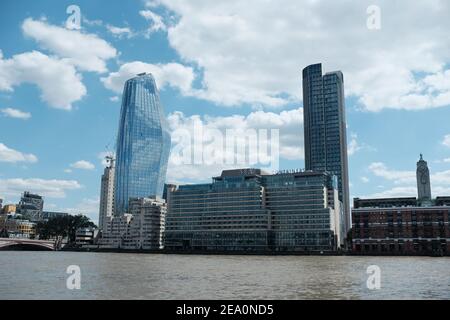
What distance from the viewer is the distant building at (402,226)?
152750 mm

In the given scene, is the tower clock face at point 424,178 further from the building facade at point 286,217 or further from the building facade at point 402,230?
the building facade at point 402,230

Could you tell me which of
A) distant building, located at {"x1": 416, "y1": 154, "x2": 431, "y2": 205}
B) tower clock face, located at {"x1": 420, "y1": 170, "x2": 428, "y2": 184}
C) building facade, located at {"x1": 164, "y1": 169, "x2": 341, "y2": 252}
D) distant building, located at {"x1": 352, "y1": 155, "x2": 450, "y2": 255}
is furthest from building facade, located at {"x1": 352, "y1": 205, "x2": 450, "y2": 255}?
tower clock face, located at {"x1": 420, "y1": 170, "x2": 428, "y2": 184}

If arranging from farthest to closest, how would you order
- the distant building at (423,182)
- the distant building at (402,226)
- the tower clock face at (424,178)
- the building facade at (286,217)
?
the tower clock face at (424,178)
the distant building at (423,182)
the building facade at (286,217)
the distant building at (402,226)

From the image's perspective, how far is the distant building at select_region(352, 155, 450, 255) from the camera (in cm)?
15275

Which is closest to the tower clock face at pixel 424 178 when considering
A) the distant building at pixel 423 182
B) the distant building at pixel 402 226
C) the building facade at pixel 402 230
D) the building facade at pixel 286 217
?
the distant building at pixel 423 182

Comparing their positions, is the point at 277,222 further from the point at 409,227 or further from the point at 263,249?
the point at 409,227

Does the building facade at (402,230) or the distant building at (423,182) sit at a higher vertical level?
the distant building at (423,182)

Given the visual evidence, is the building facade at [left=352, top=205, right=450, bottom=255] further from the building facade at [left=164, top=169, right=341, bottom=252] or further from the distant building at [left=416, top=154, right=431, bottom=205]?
the distant building at [left=416, top=154, right=431, bottom=205]

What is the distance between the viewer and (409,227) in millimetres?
156375

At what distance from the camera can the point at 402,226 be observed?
15738cm

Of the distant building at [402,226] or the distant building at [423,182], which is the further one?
the distant building at [423,182]

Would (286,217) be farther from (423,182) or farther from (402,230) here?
(423,182)
